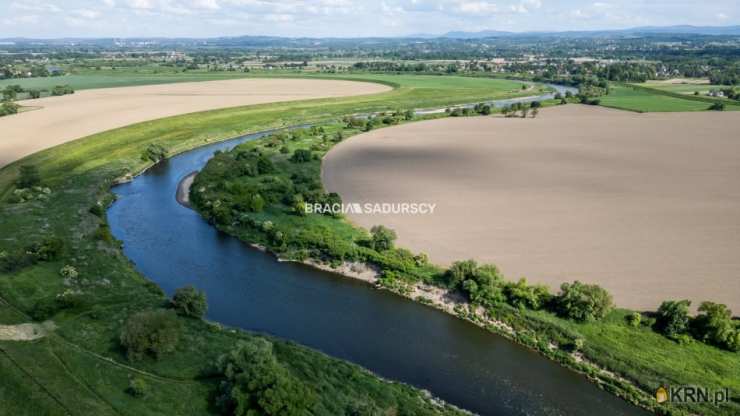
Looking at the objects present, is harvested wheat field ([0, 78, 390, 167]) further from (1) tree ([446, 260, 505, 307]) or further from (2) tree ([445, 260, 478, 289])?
(1) tree ([446, 260, 505, 307])

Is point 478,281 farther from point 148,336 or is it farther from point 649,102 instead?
point 649,102

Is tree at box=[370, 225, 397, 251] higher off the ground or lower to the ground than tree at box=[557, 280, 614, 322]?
higher

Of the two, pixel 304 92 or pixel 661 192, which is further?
pixel 304 92

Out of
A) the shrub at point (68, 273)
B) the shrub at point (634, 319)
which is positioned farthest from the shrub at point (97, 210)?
the shrub at point (634, 319)

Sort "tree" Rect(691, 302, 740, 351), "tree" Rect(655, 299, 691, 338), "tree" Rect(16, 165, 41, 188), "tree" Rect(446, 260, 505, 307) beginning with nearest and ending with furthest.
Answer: "tree" Rect(691, 302, 740, 351) < "tree" Rect(655, 299, 691, 338) < "tree" Rect(446, 260, 505, 307) < "tree" Rect(16, 165, 41, 188)

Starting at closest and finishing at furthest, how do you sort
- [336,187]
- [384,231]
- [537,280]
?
[537,280]
[384,231]
[336,187]

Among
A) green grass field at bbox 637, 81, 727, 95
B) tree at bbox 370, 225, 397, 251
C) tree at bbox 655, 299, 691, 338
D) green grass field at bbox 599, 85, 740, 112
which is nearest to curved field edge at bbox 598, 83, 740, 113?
green grass field at bbox 599, 85, 740, 112

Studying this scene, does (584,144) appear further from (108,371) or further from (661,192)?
(108,371)

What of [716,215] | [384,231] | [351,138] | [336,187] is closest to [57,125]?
[351,138]
